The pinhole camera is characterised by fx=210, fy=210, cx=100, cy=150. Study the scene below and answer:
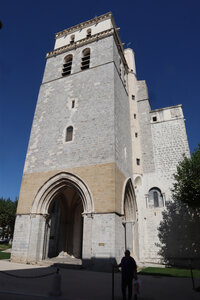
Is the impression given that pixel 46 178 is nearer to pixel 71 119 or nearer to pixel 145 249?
pixel 71 119

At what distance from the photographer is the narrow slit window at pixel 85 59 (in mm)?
17172

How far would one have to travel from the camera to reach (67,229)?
49.7ft

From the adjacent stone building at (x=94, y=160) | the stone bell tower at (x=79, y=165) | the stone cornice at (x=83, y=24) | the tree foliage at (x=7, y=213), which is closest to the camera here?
the stone bell tower at (x=79, y=165)

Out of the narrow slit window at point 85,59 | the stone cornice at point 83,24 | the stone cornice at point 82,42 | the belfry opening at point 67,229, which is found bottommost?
the belfry opening at point 67,229

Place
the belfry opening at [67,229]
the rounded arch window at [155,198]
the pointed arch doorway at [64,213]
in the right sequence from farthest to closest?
1. the rounded arch window at [155,198]
2. the belfry opening at [67,229]
3. the pointed arch doorway at [64,213]

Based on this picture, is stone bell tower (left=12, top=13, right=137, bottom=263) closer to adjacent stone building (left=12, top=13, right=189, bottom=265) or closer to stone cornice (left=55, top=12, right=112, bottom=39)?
adjacent stone building (left=12, top=13, right=189, bottom=265)

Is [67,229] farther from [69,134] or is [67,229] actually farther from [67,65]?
[67,65]

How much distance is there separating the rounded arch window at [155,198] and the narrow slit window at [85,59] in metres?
11.2

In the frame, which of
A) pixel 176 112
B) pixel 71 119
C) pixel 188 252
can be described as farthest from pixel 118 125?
pixel 188 252

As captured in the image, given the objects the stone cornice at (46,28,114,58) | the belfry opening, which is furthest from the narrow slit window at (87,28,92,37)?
the belfry opening

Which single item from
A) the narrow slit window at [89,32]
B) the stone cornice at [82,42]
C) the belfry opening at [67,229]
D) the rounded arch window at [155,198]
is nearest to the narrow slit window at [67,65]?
the stone cornice at [82,42]

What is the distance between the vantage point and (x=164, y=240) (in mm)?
14133

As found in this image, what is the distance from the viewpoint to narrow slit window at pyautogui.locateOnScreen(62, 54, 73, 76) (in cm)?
1786

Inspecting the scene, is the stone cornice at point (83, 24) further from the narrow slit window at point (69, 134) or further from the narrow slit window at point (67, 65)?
the narrow slit window at point (69, 134)
